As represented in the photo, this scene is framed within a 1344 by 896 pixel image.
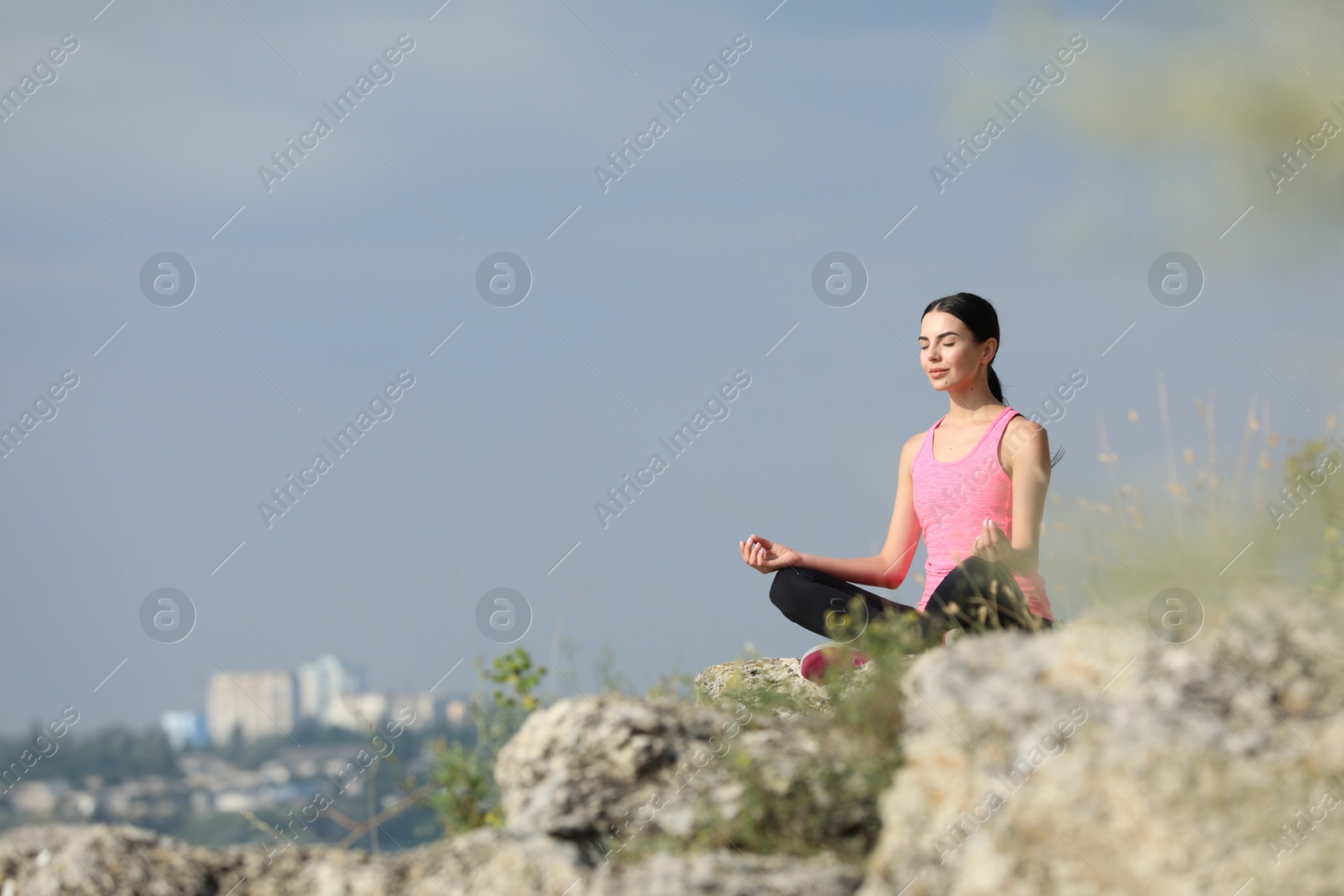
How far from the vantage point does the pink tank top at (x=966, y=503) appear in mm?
5762

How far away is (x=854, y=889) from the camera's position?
371 cm

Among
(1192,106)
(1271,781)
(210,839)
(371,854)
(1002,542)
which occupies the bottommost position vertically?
(1271,781)

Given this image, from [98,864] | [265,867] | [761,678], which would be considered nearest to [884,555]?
[761,678]

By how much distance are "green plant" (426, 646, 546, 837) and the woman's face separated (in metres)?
2.53

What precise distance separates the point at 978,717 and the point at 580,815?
149 centimetres

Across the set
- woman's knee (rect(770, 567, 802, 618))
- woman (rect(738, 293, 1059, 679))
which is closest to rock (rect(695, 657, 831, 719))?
woman's knee (rect(770, 567, 802, 618))

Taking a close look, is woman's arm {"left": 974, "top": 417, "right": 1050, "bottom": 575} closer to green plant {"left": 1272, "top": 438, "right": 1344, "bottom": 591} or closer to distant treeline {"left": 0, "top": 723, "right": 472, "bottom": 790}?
green plant {"left": 1272, "top": 438, "right": 1344, "bottom": 591}

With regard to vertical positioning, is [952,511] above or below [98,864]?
below

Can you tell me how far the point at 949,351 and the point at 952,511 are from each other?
79 cm

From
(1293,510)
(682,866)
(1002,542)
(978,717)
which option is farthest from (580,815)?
(1293,510)

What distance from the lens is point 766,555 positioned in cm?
593

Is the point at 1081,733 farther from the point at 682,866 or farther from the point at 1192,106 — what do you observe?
the point at 1192,106

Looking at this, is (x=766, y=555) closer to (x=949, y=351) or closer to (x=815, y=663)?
(x=815, y=663)

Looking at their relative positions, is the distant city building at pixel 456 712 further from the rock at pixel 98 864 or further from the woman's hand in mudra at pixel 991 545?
the woman's hand in mudra at pixel 991 545
